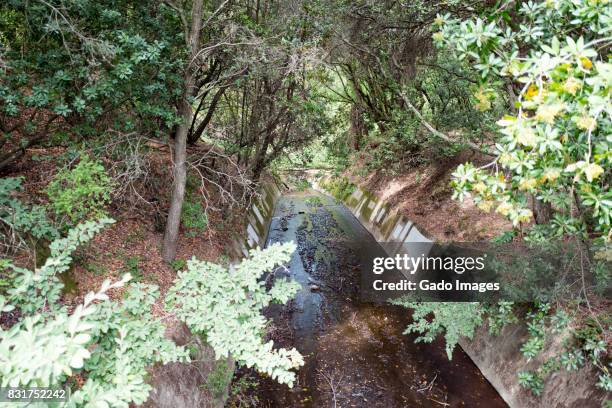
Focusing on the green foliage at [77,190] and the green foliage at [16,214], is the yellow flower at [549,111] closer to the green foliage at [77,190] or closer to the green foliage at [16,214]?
the green foliage at [77,190]

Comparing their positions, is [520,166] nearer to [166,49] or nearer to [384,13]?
[166,49]

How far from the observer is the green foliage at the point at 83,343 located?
229cm

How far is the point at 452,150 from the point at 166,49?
9.64 metres

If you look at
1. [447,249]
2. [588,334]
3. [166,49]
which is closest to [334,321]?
[447,249]

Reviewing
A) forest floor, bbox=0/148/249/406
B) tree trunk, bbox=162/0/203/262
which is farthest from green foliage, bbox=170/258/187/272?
tree trunk, bbox=162/0/203/262

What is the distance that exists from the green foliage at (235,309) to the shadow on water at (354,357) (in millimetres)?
4307

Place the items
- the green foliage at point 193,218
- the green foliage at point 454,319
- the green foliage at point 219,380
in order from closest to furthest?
the green foliage at point 219,380
the green foliage at point 454,319
the green foliage at point 193,218

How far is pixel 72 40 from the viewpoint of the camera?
20.1 ft

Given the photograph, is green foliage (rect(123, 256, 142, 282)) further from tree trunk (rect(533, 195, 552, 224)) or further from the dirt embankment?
the dirt embankment

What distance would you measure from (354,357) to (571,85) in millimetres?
7857

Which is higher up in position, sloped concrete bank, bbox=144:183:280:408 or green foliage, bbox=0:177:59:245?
green foliage, bbox=0:177:59:245

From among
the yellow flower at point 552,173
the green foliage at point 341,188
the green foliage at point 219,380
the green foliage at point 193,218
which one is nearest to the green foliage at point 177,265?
the green foliage at point 193,218

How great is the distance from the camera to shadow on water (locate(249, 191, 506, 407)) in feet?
25.1

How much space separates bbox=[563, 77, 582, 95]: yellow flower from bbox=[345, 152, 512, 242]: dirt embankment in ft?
28.3
